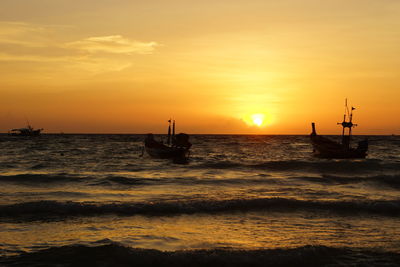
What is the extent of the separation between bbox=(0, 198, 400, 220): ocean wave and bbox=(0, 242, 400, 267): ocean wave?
6277mm

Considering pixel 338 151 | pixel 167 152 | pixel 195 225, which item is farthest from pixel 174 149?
pixel 195 225

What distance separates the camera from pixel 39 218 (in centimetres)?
1817

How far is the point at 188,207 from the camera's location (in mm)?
20875

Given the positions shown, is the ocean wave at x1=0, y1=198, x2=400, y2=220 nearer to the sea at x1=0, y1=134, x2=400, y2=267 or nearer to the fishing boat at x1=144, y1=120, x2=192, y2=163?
the sea at x1=0, y1=134, x2=400, y2=267

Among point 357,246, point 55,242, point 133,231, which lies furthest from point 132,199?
point 357,246

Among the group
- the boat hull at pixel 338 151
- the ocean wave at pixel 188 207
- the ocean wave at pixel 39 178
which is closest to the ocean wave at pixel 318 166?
the boat hull at pixel 338 151

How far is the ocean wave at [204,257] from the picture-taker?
483 inches

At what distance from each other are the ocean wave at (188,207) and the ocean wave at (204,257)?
6.28m

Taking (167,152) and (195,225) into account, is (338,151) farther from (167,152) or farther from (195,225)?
(195,225)

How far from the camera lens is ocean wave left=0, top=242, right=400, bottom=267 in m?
12.3

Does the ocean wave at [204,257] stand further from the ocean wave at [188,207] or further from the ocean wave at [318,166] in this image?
the ocean wave at [318,166]

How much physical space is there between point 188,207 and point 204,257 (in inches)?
328

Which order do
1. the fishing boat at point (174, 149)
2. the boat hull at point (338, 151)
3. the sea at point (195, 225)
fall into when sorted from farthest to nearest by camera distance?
the boat hull at point (338, 151)
the fishing boat at point (174, 149)
the sea at point (195, 225)

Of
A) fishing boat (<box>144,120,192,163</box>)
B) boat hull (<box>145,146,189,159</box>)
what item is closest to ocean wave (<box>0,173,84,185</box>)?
fishing boat (<box>144,120,192,163</box>)
